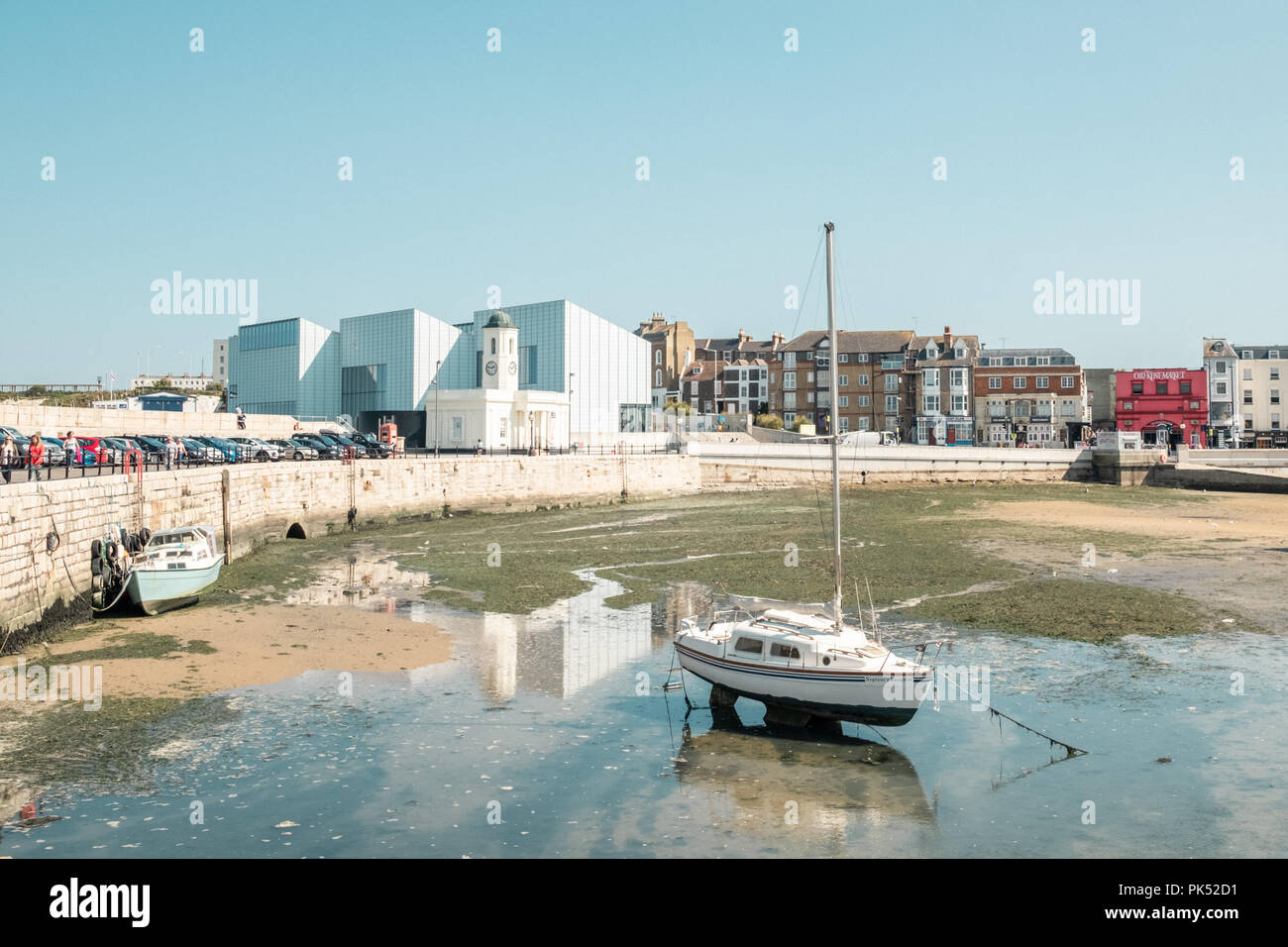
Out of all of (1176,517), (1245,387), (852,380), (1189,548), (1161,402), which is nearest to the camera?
(1189,548)

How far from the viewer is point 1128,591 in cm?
3275

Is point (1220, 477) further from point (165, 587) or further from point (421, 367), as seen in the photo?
point (165, 587)

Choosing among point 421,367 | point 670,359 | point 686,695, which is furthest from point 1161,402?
point 686,695

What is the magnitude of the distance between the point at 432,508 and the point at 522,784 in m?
46.0

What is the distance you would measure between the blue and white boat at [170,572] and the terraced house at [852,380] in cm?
9119

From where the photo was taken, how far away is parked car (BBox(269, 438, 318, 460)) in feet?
196

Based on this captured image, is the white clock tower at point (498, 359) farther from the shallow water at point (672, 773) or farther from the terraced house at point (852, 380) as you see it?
the shallow water at point (672, 773)

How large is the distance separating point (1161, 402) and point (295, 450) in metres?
82.7

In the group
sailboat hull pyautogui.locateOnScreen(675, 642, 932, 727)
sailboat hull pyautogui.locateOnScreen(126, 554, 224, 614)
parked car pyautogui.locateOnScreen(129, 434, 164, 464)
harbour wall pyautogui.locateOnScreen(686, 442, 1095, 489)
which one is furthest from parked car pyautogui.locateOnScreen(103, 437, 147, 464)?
harbour wall pyautogui.locateOnScreen(686, 442, 1095, 489)

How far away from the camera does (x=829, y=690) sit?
18.9 metres

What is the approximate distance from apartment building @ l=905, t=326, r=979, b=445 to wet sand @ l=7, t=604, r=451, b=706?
90286mm

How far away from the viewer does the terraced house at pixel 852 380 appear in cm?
11819

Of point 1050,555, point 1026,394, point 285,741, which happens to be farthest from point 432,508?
point 1026,394
